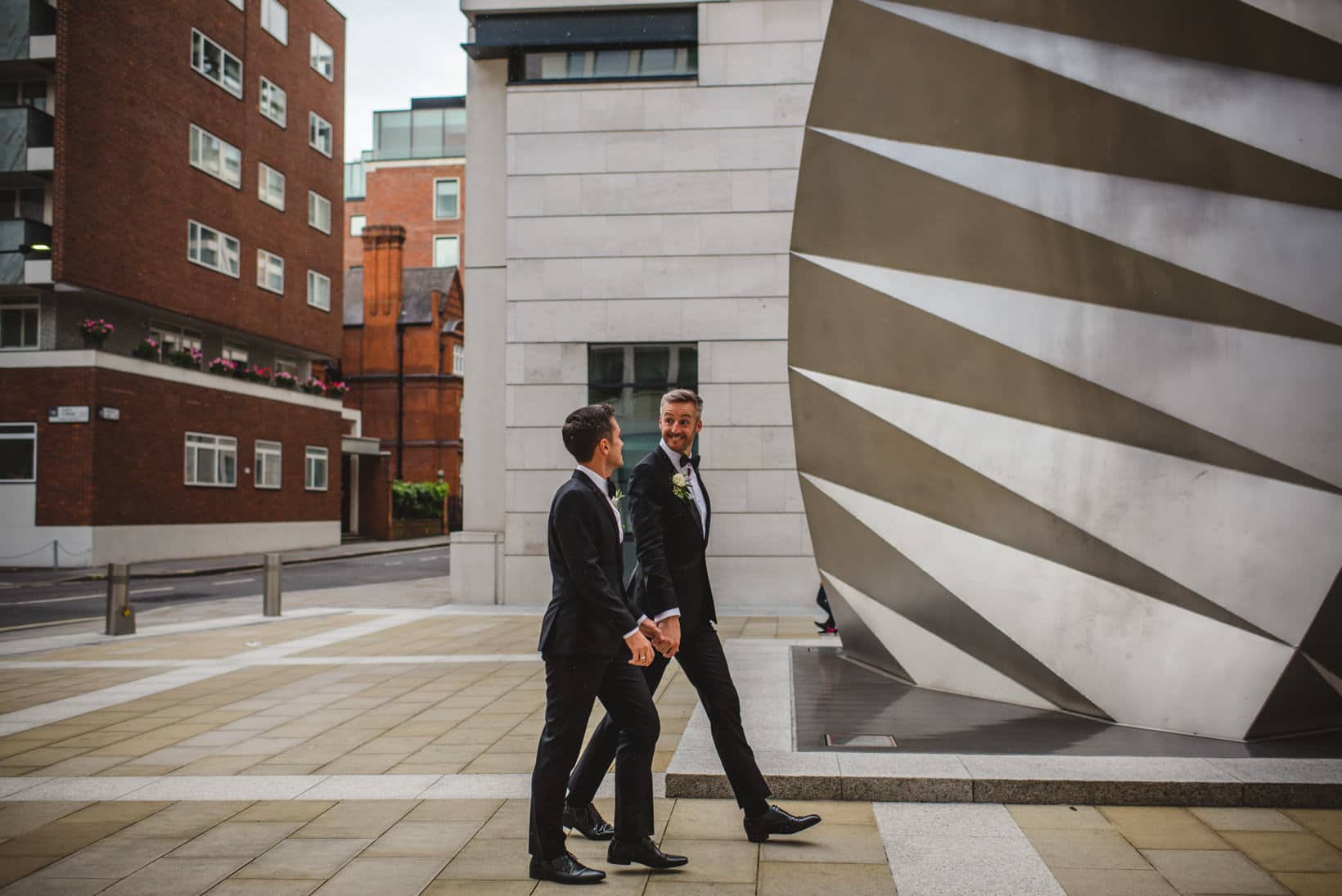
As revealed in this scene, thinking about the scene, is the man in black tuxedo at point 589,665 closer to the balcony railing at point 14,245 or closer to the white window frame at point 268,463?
the balcony railing at point 14,245

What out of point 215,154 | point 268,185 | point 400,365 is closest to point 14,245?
point 215,154

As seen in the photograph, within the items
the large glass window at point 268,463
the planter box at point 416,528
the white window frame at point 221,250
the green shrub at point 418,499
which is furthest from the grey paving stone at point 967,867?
the green shrub at point 418,499

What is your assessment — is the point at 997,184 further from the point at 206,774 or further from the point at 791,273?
the point at 206,774

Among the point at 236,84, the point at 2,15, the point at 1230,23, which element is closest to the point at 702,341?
the point at 1230,23

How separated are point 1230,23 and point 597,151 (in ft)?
38.7

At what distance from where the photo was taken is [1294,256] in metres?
6.22

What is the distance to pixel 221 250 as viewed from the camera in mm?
33594

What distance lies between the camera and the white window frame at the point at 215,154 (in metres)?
32.1

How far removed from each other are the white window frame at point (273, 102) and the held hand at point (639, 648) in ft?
118

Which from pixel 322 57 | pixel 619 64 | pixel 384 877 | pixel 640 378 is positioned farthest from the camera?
pixel 322 57

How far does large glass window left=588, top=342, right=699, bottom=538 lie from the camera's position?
17.0 m

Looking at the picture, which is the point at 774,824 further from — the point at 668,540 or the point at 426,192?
the point at 426,192

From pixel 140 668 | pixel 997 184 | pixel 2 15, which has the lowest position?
pixel 140 668

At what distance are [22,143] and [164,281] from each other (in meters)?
4.84
